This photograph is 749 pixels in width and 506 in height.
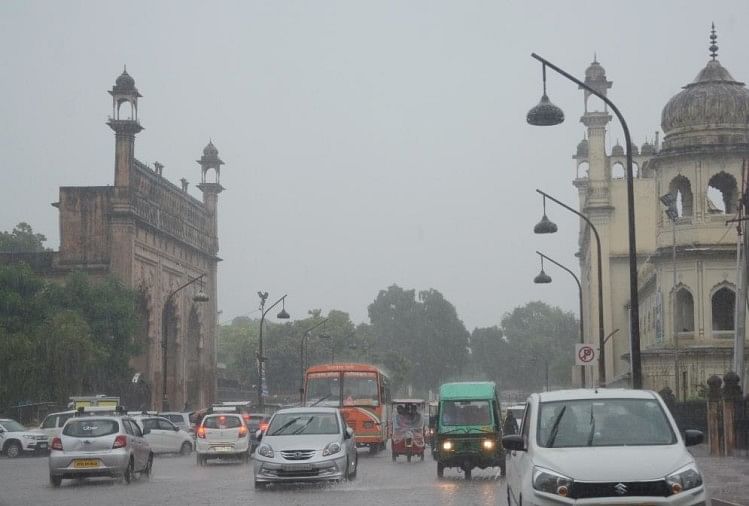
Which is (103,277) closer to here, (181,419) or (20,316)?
(20,316)

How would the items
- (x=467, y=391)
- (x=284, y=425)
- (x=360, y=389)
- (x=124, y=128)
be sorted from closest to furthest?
(x=284, y=425)
(x=467, y=391)
(x=360, y=389)
(x=124, y=128)

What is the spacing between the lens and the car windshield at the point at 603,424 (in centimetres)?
1218

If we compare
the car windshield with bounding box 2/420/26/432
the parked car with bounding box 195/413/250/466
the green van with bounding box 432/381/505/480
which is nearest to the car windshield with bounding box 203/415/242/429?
the parked car with bounding box 195/413/250/466

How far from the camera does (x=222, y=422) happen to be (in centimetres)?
3616

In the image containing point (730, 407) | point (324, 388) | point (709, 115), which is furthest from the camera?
point (709, 115)

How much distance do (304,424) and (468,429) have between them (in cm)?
463

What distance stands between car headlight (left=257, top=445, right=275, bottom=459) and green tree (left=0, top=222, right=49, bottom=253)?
309 feet

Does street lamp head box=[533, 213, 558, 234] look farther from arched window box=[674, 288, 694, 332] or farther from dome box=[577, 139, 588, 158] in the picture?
dome box=[577, 139, 588, 158]

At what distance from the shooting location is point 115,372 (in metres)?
64.5

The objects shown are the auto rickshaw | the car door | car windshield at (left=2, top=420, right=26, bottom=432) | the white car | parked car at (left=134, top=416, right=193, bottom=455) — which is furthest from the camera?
car windshield at (left=2, top=420, right=26, bottom=432)

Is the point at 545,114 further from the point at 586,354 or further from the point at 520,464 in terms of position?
the point at 586,354

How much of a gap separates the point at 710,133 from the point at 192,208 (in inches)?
1740

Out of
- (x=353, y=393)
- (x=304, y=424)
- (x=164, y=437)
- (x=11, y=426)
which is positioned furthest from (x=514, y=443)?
(x=11, y=426)

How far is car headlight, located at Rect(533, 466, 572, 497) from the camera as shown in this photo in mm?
11078
